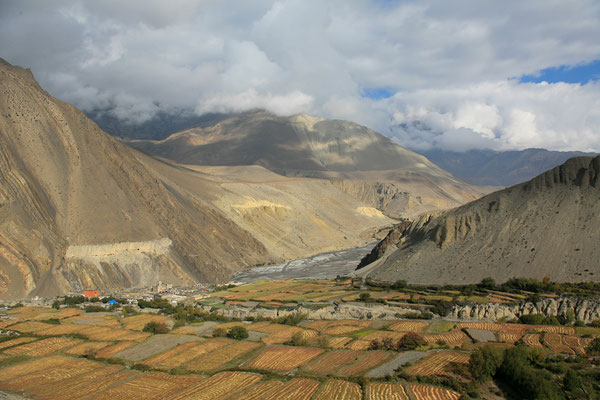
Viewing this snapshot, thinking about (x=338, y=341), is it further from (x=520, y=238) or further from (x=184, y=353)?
(x=520, y=238)

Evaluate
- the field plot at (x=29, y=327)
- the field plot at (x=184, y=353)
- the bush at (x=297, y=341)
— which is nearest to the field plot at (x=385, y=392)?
the bush at (x=297, y=341)

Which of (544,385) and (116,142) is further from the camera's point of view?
(116,142)

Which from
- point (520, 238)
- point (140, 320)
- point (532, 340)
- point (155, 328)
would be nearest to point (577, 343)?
point (532, 340)

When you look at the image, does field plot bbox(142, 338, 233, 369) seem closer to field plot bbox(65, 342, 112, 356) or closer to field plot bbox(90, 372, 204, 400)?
field plot bbox(90, 372, 204, 400)

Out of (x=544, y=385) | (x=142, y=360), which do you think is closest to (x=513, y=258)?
(x=544, y=385)

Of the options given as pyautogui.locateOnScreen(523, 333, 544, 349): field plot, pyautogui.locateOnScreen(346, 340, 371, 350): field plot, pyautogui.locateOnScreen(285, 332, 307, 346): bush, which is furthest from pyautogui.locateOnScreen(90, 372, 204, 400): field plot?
pyautogui.locateOnScreen(523, 333, 544, 349): field plot

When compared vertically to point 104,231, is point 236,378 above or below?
below

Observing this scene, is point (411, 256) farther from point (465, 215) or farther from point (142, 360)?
point (142, 360)
